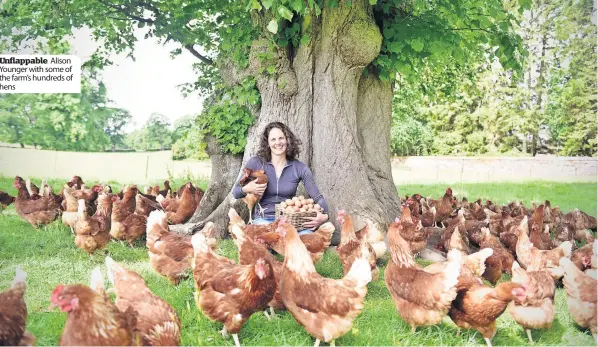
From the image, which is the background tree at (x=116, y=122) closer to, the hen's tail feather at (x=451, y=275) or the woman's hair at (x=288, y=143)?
the woman's hair at (x=288, y=143)

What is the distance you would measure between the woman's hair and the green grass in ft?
3.33

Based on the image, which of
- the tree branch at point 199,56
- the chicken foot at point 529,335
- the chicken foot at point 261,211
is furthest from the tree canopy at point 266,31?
the chicken foot at point 529,335

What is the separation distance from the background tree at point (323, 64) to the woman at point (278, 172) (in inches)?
31.8

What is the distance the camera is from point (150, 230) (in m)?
4.56

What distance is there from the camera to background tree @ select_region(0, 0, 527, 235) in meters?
5.48

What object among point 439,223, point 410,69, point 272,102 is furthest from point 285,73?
point 439,223

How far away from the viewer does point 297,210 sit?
170 inches

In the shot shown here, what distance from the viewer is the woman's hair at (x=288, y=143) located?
4680 millimetres

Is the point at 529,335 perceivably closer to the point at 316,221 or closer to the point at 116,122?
the point at 316,221

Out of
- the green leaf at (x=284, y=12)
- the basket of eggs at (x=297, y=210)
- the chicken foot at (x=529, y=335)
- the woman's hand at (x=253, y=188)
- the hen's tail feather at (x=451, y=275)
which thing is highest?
the green leaf at (x=284, y=12)

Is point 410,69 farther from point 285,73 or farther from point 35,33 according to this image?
point 35,33

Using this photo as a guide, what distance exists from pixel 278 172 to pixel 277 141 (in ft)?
1.03

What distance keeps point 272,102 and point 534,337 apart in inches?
134

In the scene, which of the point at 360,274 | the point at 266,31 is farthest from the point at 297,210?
the point at 266,31
